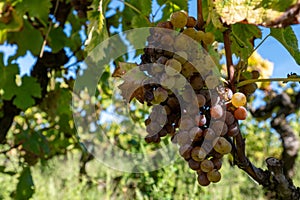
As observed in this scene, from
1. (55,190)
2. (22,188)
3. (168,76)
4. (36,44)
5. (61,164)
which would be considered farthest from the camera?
(61,164)

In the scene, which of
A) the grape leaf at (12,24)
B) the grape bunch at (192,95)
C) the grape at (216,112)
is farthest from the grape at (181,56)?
the grape leaf at (12,24)

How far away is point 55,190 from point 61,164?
2.63ft

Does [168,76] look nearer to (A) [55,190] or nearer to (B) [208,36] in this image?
(B) [208,36]

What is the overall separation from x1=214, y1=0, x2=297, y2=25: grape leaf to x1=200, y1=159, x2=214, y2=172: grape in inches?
11.1

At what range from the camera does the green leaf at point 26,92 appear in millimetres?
2027

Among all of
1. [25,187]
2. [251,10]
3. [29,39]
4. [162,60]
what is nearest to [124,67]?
[162,60]

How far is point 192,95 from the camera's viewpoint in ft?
2.81

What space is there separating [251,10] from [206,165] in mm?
310

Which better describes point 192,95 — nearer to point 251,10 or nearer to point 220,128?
point 220,128

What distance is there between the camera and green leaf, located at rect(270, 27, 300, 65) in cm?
92

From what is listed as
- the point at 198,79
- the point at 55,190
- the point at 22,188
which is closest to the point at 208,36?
the point at 198,79

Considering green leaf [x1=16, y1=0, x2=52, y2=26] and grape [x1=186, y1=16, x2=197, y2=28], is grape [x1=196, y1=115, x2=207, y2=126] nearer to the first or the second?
grape [x1=186, y1=16, x2=197, y2=28]

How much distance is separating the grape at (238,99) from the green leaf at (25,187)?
1713mm

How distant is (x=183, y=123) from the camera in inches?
33.7
